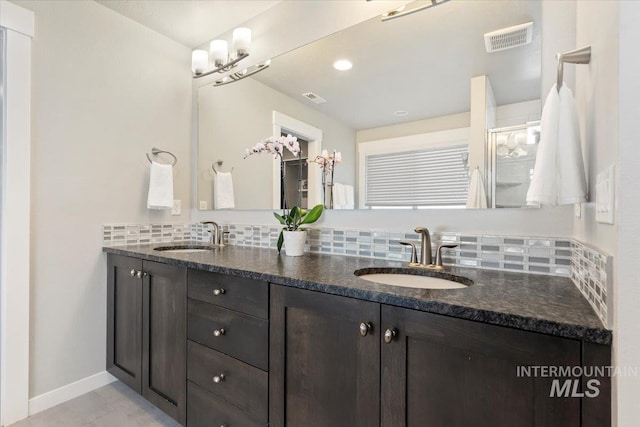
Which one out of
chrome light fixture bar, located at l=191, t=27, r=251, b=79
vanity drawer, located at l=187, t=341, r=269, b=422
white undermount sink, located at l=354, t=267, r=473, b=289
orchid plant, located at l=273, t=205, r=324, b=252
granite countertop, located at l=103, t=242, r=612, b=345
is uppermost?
chrome light fixture bar, located at l=191, t=27, r=251, b=79

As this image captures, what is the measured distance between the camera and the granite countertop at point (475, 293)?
0.68 m

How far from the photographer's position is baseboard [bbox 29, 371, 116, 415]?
5.62ft

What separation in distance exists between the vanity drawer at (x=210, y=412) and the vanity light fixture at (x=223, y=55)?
1.91 meters

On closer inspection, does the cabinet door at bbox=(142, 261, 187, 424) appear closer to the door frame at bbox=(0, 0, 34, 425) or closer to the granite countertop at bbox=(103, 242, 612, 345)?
the granite countertop at bbox=(103, 242, 612, 345)

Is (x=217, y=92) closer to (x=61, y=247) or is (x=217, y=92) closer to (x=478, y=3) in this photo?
(x=61, y=247)

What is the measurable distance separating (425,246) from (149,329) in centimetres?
148

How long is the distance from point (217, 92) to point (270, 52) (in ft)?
1.88

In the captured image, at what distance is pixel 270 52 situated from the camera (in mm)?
2039

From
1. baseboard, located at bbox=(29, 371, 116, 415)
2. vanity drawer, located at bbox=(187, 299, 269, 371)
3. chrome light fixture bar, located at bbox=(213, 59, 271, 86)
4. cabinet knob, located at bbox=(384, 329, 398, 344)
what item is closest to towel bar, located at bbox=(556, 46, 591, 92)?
cabinet knob, located at bbox=(384, 329, 398, 344)

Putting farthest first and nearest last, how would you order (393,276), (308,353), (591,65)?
(393,276)
(308,353)
(591,65)

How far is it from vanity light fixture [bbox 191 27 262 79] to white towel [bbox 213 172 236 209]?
2.38 feet

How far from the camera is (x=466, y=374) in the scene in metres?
0.78

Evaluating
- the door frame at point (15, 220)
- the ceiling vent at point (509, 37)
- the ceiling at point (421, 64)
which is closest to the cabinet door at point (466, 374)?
the ceiling at point (421, 64)

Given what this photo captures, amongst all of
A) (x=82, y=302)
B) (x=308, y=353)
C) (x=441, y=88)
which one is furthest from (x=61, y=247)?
(x=441, y=88)
